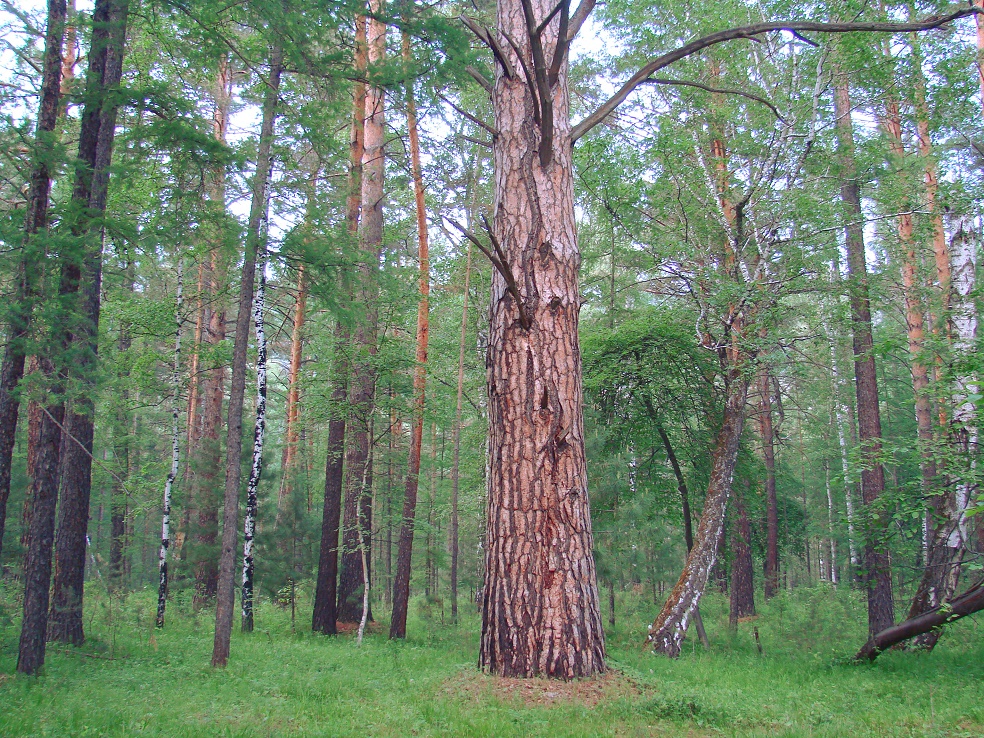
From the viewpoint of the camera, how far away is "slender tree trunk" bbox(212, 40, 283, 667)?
24.7ft

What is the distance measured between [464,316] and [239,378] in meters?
8.08

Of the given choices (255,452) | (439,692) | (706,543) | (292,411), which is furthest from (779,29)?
(292,411)

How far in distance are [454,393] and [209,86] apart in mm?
9656

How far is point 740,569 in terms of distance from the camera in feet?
50.6

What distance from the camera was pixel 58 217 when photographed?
702cm

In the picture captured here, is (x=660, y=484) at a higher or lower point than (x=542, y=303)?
lower

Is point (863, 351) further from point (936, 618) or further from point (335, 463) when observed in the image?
point (335, 463)

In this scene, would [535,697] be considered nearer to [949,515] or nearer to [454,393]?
[949,515]

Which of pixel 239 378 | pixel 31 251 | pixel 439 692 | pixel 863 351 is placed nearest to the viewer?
pixel 439 692

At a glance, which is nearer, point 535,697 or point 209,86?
point 535,697

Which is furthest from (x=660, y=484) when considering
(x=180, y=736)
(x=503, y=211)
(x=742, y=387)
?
(x=180, y=736)

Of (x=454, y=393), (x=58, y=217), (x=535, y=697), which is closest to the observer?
(x=535, y=697)

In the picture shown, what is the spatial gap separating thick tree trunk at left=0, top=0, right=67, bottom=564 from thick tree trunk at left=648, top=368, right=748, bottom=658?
8.31m

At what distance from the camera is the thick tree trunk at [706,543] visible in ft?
29.8
